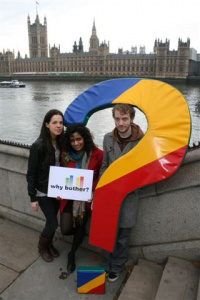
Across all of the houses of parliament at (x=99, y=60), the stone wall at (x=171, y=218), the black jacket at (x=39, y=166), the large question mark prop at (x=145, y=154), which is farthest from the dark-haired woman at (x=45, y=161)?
the houses of parliament at (x=99, y=60)

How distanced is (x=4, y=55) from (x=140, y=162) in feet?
370

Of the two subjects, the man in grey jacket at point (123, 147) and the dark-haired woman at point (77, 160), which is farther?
the dark-haired woman at point (77, 160)

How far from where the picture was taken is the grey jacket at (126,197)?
2.29 m

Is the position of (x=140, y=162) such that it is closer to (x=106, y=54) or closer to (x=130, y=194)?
(x=130, y=194)

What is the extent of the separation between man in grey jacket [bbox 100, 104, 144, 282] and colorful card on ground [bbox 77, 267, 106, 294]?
185 millimetres

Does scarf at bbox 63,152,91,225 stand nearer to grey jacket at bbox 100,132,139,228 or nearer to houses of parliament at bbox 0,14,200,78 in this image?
grey jacket at bbox 100,132,139,228

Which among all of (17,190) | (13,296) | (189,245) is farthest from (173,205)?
(17,190)

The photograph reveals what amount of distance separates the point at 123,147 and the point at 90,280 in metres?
1.15

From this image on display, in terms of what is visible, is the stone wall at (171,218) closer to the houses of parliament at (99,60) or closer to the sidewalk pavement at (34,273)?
the sidewalk pavement at (34,273)

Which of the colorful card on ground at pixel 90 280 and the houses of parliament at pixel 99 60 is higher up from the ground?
the houses of parliament at pixel 99 60

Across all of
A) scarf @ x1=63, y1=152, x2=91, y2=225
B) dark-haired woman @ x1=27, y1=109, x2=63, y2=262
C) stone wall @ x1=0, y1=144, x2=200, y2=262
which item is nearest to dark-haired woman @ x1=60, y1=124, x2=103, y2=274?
scarf @ x1=63, y1=152, x2=91, y2=225

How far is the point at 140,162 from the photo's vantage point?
2.19 meters

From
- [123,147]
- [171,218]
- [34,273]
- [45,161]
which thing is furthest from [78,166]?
[34,273]

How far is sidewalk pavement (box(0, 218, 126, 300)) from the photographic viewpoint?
2.32 meters
